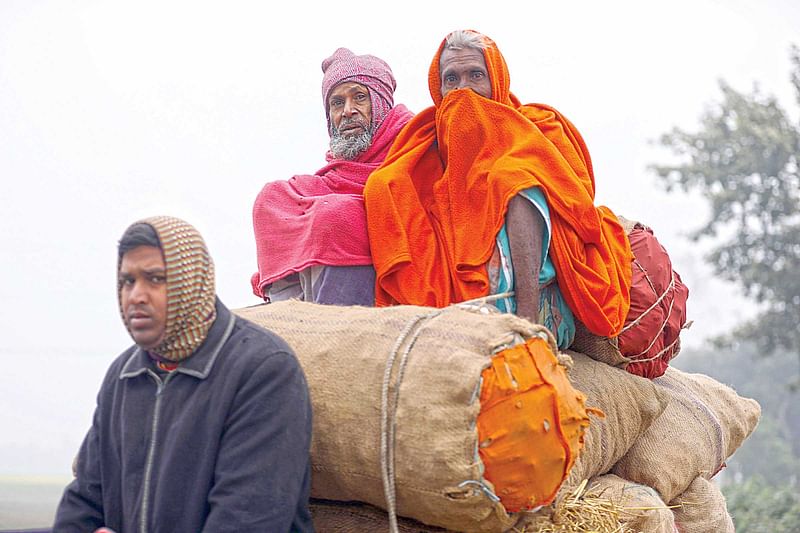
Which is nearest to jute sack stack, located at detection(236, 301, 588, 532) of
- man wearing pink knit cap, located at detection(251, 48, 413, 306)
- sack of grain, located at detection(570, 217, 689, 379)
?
man wearing pink knit cap, located at detection(251, 48, 413, 306)

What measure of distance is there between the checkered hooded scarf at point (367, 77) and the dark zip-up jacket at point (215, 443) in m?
2.02

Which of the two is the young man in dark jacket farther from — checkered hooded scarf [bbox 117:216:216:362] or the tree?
the tree

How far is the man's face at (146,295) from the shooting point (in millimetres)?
2693

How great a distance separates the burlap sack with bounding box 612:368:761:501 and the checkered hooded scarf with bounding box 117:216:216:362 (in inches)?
84.5

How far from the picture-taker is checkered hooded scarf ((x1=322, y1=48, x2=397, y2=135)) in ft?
15.3

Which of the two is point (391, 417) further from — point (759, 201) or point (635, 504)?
point (759, 201)

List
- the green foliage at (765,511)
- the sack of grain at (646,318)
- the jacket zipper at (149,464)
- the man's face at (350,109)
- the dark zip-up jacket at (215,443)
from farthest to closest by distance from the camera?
1. the green foliage at (765,511)
2. the man's face at (350,109)
3. the sack of grain at (646,318)
4. the jacket zipper at (149,464)
5. the dark zip-up jacket at (215,443)

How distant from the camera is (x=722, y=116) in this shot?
23.5 metres

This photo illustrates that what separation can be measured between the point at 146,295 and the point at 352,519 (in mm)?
1053

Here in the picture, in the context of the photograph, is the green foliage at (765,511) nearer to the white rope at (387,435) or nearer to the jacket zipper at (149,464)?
the white rope at (387,435)

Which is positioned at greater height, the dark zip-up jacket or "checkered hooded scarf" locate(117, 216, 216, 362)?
"checkered hooded scarf" locate(117, 216, 216, 362)

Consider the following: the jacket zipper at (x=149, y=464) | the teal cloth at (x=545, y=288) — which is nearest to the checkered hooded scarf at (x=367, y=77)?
the teal cloth at (x=545, y=288)

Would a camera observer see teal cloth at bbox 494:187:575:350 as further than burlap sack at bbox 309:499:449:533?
Yes

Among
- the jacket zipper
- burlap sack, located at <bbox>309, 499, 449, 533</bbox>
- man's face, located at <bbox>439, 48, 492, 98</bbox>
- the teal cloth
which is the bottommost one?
burlap sack, located at <bbox>309, 499, 449, 533</bbox>
